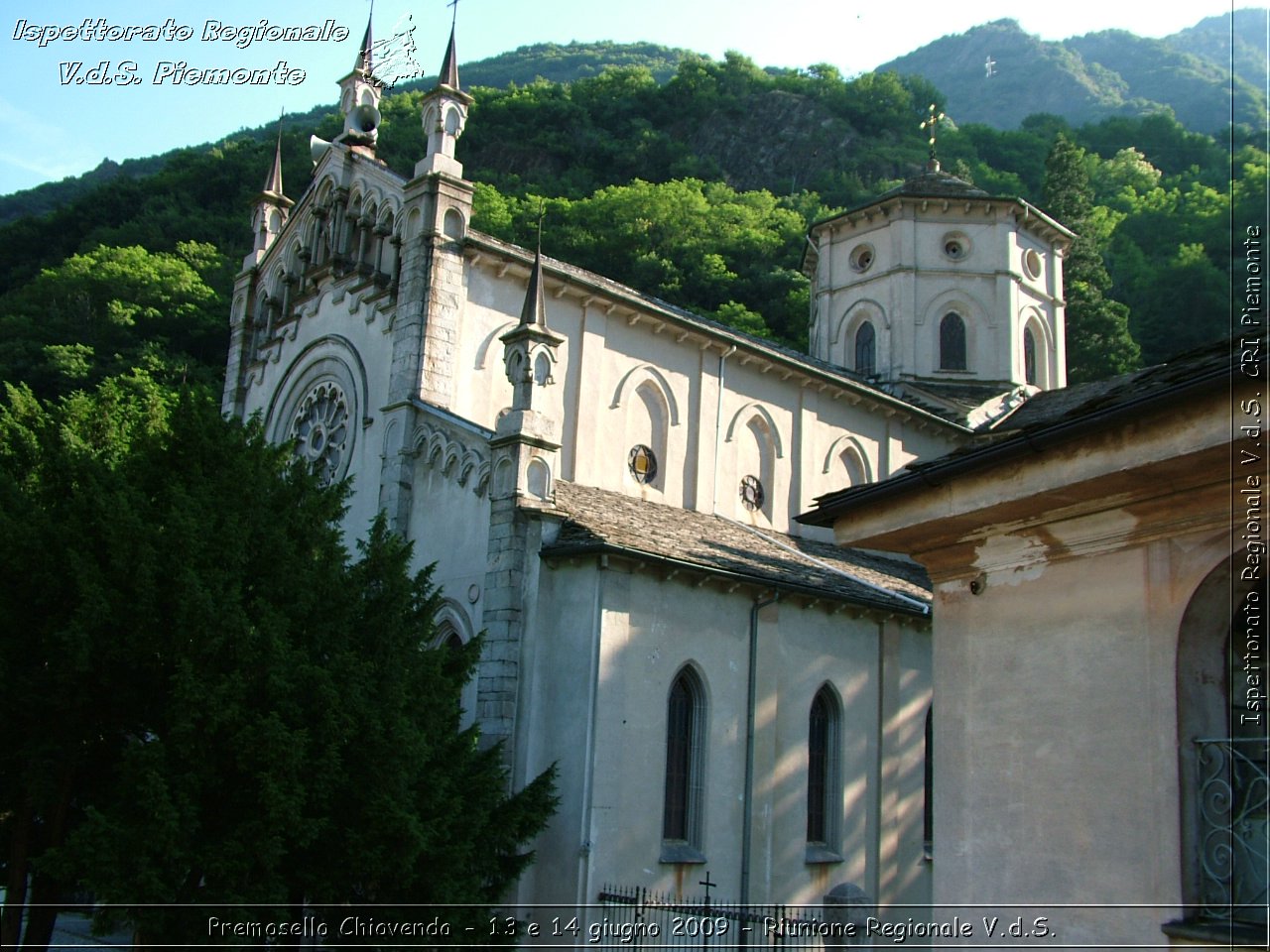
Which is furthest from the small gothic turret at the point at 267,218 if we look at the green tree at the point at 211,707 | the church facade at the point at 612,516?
the green tree at the point at 211,707

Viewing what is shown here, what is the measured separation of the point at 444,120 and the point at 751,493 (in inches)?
408

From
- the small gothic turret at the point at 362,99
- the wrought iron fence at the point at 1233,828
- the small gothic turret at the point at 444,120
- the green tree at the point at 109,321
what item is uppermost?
the green tree at the point at 109,321

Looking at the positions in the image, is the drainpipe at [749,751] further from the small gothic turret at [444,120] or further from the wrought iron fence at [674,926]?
the small gothic turret at [444,120]

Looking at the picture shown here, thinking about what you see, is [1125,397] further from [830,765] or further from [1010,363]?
[1010,363]

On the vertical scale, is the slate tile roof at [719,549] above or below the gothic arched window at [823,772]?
above

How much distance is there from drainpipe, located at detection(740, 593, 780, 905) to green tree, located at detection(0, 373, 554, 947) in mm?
5505

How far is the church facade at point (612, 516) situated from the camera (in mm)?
17500

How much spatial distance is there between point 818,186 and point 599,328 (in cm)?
5966

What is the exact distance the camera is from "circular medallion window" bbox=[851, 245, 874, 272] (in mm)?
35031

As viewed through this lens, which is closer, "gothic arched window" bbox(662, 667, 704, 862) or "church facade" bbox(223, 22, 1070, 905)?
"church facade" bbox(223, 22, 1070, 905)

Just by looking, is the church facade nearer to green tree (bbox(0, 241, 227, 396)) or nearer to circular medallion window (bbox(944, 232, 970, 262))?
circular medallion window (bbox(944, 232, 970, 262))

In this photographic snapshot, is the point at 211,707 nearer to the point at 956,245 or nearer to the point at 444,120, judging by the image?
the point at 444,120

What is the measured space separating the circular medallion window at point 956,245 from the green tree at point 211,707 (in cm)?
2463

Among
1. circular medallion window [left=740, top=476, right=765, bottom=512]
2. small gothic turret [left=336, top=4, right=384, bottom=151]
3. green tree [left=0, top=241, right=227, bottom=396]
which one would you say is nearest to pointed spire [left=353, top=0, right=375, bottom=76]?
small gothic turret [left=336, top=4, right=384, bottom=151]
